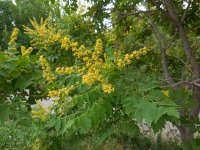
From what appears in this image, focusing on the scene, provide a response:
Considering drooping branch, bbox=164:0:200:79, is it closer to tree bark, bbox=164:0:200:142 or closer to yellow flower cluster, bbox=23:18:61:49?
tree bark, bbox=164:0:200:142

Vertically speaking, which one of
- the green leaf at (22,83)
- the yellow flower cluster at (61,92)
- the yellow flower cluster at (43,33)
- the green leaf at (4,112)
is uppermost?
the yellow flower cluster at (43,33)

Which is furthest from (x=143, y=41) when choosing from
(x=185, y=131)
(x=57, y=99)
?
(x=57, y=99)

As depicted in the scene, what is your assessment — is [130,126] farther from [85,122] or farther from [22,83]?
[22,83]

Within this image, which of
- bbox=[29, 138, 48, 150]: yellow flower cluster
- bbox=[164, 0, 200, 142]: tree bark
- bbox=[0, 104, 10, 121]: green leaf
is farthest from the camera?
bbox=[29, 138, 48, 150]: yellow flower cluster

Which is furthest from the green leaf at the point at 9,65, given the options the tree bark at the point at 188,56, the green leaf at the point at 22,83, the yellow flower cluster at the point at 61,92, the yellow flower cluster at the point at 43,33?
the tree bark at the point at 188,56

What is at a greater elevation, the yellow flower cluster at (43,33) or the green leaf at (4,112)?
the yellow flower cluster at (43,33)

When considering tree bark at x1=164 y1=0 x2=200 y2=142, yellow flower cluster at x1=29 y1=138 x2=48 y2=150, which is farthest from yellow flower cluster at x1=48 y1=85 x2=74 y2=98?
yellow flower cluster at x1=29 y1=138 x2=48 y2=150

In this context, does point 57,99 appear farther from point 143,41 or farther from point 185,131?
point 143,41

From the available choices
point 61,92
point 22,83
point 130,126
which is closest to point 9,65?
point 22,83

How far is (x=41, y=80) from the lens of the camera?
6.00 ft

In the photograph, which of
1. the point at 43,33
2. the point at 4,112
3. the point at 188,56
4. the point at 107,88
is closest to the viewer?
the point at 107,88

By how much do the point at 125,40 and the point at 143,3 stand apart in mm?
680

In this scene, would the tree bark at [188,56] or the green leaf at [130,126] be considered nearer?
the green leaf at [130,126]

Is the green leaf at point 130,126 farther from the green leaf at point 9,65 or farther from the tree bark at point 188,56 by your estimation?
the tree bark at point 188,56
